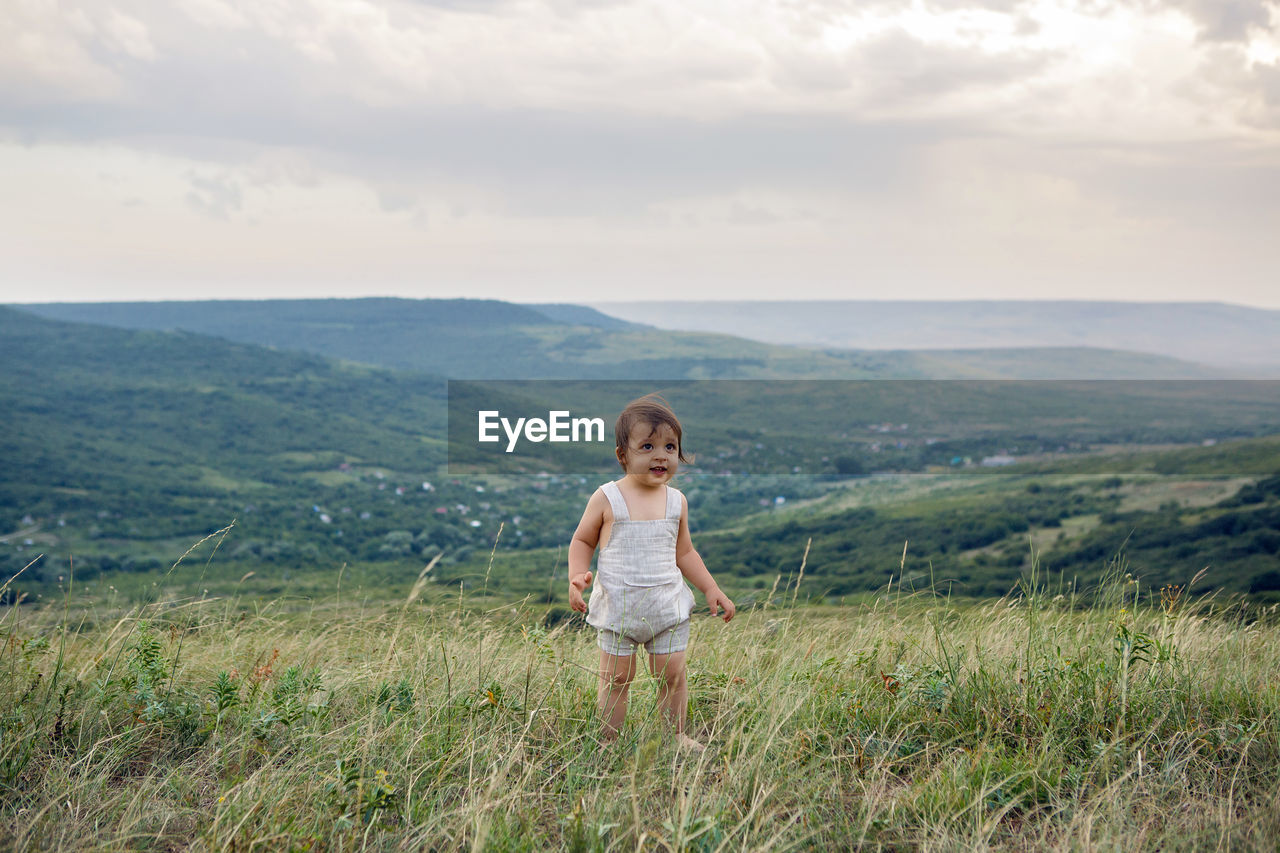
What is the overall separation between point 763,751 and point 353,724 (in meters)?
1.58

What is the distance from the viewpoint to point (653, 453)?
3287 mm

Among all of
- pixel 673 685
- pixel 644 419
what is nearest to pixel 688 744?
pixel 673 685

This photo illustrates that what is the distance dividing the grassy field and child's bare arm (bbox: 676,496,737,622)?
421 millimetres

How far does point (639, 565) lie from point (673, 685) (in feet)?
1.74

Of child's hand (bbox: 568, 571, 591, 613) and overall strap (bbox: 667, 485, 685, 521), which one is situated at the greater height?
overall strap (bbox: 667, 485, 685, 521)

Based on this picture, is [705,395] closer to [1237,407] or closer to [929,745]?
[1237,407]

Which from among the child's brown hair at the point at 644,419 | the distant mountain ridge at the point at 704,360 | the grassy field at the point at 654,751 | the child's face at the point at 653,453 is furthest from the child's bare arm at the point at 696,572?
the distant mountain ridge at the point at 704,360

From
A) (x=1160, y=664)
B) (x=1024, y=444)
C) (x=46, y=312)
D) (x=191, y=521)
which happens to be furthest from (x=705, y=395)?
(x=46, y=312)

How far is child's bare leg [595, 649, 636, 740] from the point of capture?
326 centimetres

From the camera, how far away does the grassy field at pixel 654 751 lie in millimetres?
2580

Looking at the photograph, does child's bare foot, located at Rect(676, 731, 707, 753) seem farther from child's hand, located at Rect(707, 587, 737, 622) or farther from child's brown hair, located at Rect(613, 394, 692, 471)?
child's brown hair, located at Rect(613, 394, 692, 471)

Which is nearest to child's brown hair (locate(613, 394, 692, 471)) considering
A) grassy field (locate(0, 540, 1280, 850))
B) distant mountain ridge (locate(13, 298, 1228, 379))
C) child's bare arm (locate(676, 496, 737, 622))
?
child's bare arm (locate(676, 496, 737, 622))

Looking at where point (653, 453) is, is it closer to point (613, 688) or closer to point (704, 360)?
point (613, 688)

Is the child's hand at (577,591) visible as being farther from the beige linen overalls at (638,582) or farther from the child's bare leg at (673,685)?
the child's bare leg at (673,685)
